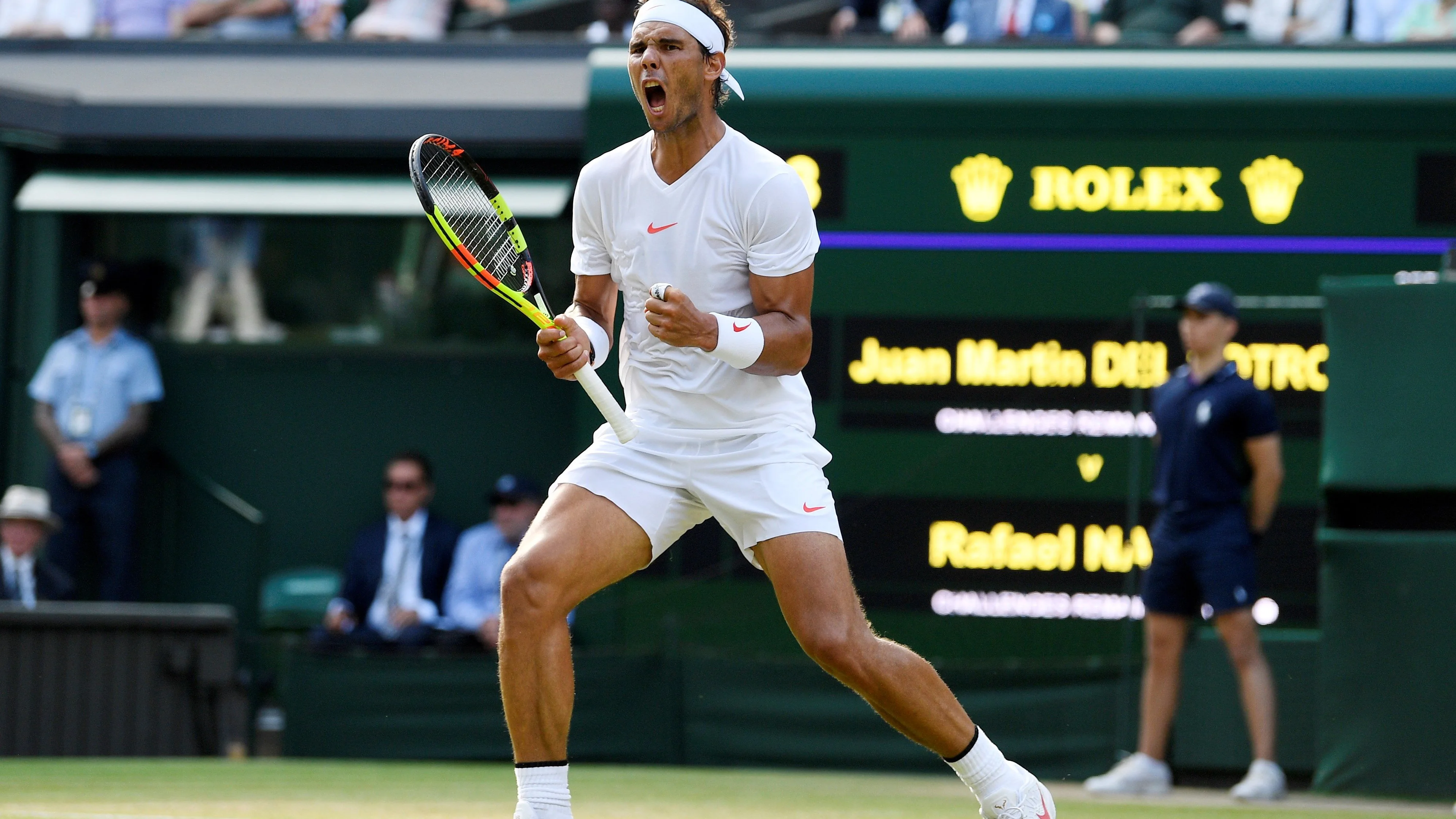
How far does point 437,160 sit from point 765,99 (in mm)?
A: 4242

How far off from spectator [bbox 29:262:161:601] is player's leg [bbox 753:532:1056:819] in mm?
6433

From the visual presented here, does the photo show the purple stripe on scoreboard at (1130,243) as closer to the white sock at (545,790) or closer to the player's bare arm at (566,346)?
the player's bare arm at (566,346)

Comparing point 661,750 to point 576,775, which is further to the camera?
point 661,750

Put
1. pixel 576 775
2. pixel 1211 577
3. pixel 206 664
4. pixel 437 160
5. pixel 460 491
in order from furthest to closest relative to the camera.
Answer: pixel 460 491, pixel 206 664, pixel 576 775, pixel 1211 577, pixel 437 160

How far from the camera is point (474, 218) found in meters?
4.84

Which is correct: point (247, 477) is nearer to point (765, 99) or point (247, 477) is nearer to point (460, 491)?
point (460, 491)

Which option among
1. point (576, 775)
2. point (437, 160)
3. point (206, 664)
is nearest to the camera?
point (437, 160)

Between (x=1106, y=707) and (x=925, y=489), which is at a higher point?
(x=925, y=489)

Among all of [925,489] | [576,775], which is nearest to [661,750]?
[576,775]

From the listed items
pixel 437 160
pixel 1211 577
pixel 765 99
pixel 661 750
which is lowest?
pixel 661 750

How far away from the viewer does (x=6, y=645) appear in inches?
323

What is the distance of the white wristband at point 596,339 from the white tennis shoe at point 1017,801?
1400 millimetres

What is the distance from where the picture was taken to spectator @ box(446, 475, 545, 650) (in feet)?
30.0

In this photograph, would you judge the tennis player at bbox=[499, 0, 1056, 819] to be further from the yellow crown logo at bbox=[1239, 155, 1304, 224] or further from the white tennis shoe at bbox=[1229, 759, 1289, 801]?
the yellow crown logo at bbox=[1239, 155, 1304, 224]
